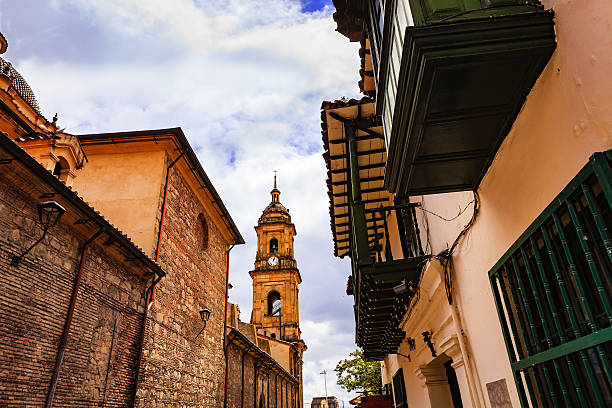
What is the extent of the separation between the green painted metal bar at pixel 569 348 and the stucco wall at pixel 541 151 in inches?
22.7

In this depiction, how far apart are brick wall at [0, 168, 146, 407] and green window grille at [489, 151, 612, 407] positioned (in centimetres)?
597

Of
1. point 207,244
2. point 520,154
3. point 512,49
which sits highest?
point 207,244

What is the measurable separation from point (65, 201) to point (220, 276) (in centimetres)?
921

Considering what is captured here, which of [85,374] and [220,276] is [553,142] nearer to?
[85,374]

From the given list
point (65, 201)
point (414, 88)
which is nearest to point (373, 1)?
point (414, 88)

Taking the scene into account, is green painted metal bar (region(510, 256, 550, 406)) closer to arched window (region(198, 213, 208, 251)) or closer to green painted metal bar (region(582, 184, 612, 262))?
green painted metal bar (region(582, 184, 612, 262))

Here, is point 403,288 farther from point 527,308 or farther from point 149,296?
point 149,296

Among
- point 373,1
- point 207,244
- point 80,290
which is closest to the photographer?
point 373,1

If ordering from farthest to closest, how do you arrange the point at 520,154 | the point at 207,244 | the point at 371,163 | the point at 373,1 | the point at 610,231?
1. the point at 207,244
2. the point at 371,163
3. the point at 373,1
4. the point at 520,154
5. the point at 610,231

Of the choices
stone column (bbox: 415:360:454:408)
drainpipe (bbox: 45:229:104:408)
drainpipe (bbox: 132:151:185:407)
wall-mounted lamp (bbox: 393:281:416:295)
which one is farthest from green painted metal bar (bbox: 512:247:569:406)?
drainpipe (bbox: 132:151:185:407)

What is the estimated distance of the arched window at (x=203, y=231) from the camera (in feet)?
44.5

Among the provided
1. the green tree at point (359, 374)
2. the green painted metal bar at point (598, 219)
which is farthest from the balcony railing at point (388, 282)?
the green tree at point (359, 374)

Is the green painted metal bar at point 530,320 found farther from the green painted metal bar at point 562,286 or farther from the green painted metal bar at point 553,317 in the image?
the green painted metal bar at point 562,286

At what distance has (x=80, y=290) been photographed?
6.92 metres
